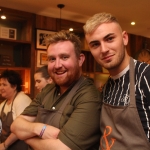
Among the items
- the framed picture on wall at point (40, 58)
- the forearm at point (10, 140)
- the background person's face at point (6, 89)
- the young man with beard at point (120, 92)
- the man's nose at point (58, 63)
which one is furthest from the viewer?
the framed picture on wall at point (40, 58)

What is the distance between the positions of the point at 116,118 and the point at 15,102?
1499 mm

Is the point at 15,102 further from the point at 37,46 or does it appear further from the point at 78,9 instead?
the point at 78,9

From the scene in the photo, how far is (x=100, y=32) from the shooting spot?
3.80ft

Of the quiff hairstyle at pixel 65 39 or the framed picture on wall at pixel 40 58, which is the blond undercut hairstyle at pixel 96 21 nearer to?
the quiff hairstyle at pixel 65 39

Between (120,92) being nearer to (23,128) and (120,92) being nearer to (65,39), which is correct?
(65,39)

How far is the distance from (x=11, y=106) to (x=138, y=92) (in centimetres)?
165

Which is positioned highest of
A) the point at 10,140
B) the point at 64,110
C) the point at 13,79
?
the point at 13,79

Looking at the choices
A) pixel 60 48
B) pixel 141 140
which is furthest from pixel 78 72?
pixel 141 140

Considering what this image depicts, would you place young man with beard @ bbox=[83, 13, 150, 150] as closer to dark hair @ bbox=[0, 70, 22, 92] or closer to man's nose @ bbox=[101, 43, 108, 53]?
man's nose @ bbox=[101, 43, 108, 53]

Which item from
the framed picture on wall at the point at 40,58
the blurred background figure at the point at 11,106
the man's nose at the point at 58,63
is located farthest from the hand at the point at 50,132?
the framed picture on wall at the point at 40,58

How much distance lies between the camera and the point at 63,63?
1346 millimetres

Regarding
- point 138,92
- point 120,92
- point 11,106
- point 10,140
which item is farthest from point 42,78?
point 138,92

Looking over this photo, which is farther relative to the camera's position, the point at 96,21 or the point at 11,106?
the point at 11,106

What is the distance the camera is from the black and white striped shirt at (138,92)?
101 cm
